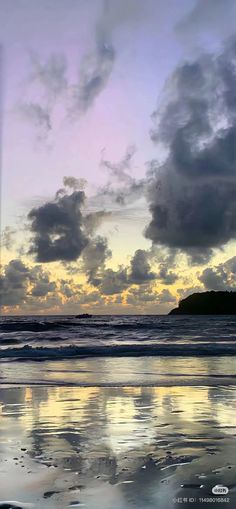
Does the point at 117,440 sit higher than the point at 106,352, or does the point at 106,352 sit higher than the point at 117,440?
the point at 117,440

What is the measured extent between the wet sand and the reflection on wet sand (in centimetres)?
1

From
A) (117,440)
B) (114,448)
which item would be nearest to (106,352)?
(117,440)

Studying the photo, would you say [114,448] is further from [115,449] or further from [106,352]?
[106,352]

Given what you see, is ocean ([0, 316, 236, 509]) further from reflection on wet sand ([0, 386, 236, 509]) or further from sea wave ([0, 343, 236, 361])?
sea wave ([0, 343, 236, 361])

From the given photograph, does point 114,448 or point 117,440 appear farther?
point 117,440

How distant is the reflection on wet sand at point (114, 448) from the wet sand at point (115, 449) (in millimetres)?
12

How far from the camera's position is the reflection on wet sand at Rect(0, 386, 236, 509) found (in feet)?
19.5

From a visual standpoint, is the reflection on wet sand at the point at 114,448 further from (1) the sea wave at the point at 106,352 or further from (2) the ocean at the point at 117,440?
(1) the sea wave at the point at 106,352

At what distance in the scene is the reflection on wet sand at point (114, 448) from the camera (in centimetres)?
593

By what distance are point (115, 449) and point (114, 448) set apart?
0.24 ft

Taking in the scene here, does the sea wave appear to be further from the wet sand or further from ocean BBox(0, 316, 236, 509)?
the wet sand

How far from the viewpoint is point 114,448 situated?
317 inches

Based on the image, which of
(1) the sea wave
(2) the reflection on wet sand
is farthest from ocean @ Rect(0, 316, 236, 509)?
(1) the sea wave

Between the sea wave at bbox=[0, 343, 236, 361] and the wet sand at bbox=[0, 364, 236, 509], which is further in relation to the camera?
the sea wave at bbox=[0, 343, 236, 361]
